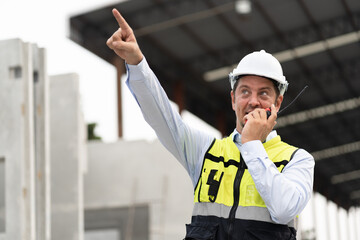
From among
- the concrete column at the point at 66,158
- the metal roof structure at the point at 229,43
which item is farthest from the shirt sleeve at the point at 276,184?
the metal roof structure at the point at 229,43

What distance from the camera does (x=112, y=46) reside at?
8.92 ft

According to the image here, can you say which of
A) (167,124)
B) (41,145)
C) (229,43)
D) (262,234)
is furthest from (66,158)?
(229,43)

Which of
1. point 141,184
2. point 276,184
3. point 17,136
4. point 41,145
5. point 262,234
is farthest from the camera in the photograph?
point 141,184

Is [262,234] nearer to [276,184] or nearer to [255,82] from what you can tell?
[276,184]

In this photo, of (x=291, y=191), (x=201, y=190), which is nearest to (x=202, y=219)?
(x=201, y=190)

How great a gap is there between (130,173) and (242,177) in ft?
38.4

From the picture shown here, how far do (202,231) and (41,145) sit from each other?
18.3 feet

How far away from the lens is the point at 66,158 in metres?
11.1

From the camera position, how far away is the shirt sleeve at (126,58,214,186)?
289cm

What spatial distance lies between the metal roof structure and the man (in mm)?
16265

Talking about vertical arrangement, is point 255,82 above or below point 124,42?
below

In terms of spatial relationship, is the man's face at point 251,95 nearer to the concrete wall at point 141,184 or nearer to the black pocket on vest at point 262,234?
the black pocket on vest at point 262,234

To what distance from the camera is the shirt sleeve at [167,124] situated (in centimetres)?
289

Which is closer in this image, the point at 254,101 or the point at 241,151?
the point at 241,151
